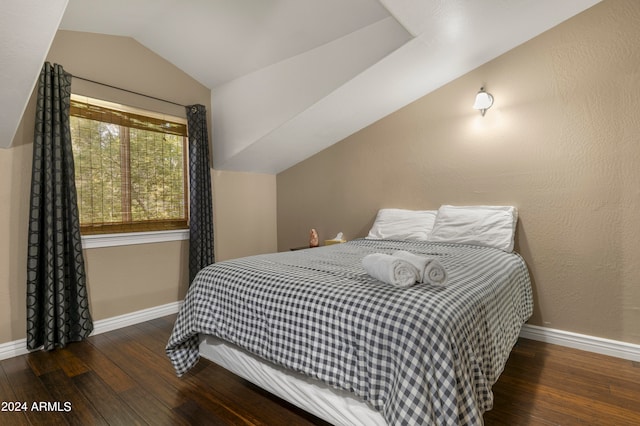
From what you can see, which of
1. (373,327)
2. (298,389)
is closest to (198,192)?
(298,389)

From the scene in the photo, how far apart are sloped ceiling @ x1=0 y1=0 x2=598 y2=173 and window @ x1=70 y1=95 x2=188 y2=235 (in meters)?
0.52

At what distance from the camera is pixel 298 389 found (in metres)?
1.52

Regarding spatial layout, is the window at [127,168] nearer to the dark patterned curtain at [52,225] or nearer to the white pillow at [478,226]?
the dark patterned curtain at [52,225]

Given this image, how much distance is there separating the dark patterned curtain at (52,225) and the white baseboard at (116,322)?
8 cm

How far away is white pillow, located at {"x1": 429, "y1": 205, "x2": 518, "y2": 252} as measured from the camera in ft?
8.06

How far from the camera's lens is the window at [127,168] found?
2.67 metres

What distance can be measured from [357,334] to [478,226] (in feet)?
5.61

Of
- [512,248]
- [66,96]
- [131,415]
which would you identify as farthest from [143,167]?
[512,248]

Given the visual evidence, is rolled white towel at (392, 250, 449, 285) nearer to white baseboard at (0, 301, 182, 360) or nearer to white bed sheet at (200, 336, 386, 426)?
white bed sheet at (200, 336, 386, 426)

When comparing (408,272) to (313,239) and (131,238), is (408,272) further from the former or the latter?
(131,238)

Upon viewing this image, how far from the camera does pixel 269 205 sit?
418cm

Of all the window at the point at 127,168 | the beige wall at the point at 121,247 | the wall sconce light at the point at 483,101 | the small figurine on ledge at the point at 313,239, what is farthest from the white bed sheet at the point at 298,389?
the wall sconce light at the point at 483,101

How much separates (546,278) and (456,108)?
1.54 meters

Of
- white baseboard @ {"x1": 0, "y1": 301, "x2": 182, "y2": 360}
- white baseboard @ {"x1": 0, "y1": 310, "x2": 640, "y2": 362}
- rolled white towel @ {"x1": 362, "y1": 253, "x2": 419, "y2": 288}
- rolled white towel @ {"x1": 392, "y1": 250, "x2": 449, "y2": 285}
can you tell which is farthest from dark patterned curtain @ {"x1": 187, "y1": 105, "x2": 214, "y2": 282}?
rolled white towel @ {"x1": 392, "y1": 250, "x2": 449, "y2": 285}
